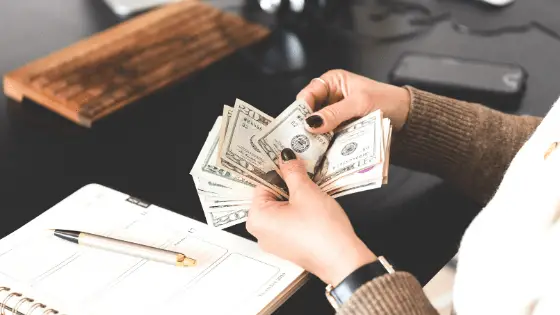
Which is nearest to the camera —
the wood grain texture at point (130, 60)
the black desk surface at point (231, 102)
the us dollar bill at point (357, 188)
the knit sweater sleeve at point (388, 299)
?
the knit sweater sleeve at point (388, 299)

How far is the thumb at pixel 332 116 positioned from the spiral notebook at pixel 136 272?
0.15 m

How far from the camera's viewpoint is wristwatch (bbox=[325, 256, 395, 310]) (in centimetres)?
71

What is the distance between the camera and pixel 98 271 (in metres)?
0.78

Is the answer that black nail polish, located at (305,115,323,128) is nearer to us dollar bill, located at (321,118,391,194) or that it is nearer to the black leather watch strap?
us dollar bill, located at (321,118,391,194)

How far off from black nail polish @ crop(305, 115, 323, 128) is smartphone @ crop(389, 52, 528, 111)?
35 cm

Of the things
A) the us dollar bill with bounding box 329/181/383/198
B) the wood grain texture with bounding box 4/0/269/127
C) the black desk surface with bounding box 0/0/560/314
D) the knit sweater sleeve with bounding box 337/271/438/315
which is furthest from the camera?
the wood grain texture with bounding box 4/0/269/127

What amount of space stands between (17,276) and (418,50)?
0.79 m

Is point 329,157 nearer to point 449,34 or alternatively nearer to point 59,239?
point 59,239

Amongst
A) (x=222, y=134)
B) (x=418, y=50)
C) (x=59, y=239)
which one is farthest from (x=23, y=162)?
(x=418, y=50)

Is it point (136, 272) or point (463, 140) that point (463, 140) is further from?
point (136, 272)

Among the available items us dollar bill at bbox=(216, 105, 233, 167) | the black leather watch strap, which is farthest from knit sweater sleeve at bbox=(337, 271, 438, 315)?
us dollar bill at bbox=(216, 105, 233, 167)

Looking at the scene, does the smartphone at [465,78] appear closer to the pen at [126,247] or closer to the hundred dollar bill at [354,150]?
the hundred dollar bill at [354,150]

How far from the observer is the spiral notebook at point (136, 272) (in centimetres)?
74

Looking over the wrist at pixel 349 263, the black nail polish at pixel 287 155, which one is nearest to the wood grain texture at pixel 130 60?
the black nail polish at pixel 287 155
